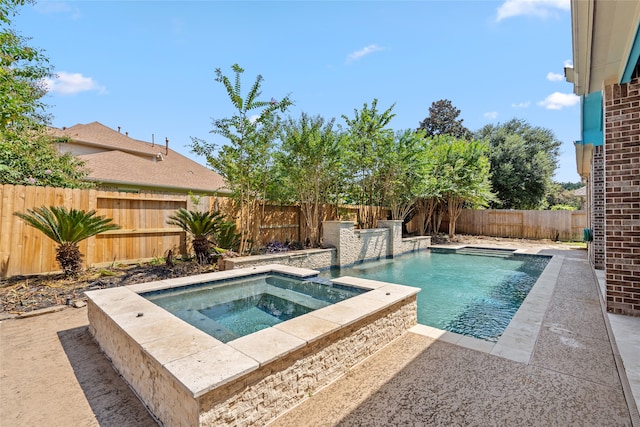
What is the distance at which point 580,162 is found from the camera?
33.0ft

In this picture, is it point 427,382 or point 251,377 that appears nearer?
point 251,377

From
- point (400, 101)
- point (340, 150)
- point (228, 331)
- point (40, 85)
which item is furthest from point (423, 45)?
point (40, 85)

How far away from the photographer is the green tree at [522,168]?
66.8ft

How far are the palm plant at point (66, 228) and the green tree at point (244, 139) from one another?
10.1 ft

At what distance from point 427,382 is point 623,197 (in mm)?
3692

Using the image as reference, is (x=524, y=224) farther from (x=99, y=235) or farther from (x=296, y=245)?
(x=99, y=235)

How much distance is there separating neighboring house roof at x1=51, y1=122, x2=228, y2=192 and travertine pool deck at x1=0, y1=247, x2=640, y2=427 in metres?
6.86

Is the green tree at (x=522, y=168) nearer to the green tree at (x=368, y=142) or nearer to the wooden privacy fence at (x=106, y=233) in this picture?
the green tree at (x=368, y=142)

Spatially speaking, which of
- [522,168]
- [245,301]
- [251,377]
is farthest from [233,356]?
[522,168]

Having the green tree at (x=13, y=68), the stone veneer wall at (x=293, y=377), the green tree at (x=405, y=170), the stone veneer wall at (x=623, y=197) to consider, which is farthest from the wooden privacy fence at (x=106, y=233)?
the stone veneer wall at (x=623, y=197)

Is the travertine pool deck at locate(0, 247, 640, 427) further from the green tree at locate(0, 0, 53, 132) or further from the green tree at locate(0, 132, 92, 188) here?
the green tree at locate(0, 132, 92, 188)

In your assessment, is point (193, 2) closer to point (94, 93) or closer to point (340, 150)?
point (340, 150)

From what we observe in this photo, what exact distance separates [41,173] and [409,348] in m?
9.66

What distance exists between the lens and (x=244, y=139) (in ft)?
25.2
